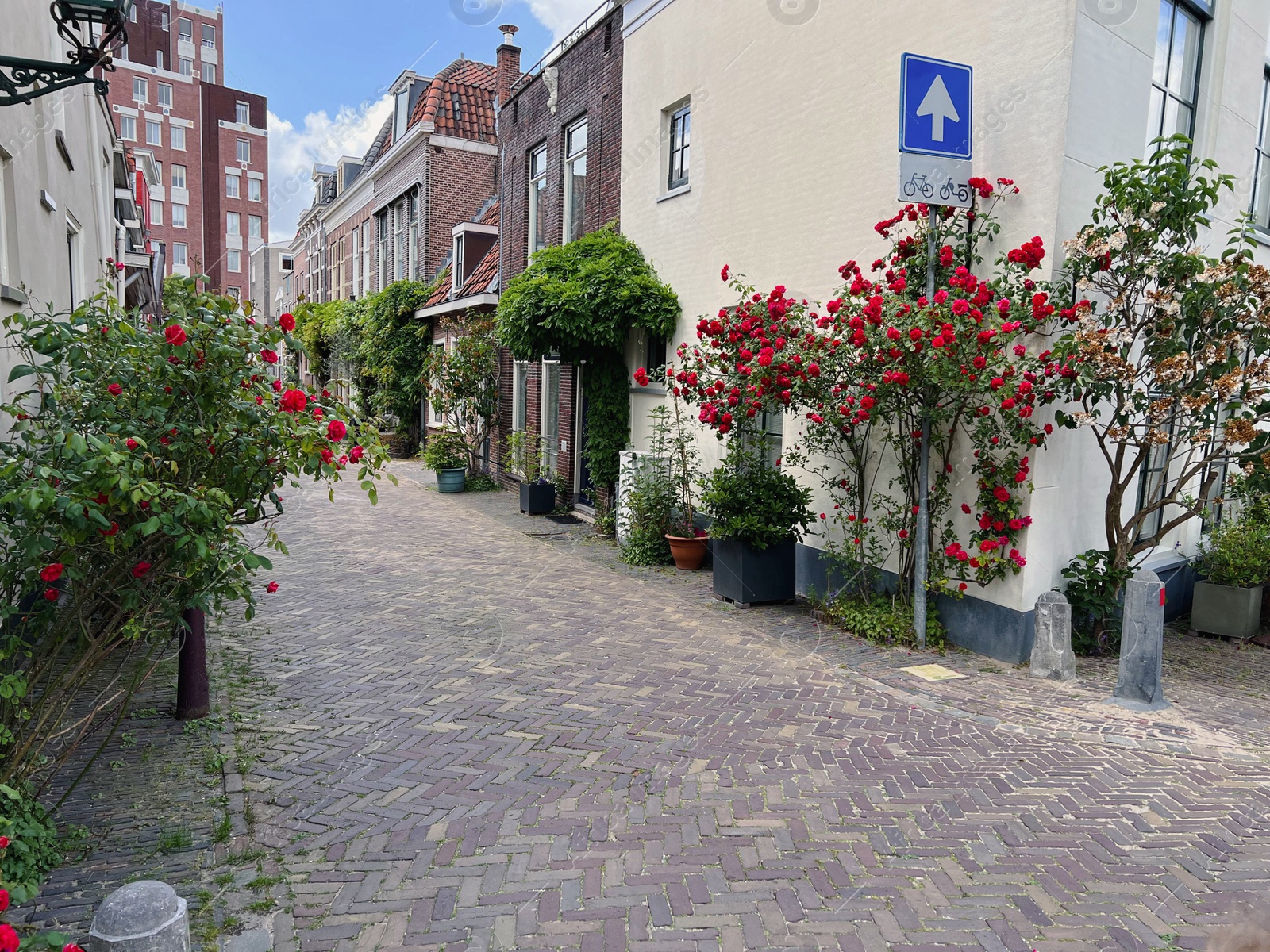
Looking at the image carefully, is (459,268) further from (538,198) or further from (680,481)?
(680,481)

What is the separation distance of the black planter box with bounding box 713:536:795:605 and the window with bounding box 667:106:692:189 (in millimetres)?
5017

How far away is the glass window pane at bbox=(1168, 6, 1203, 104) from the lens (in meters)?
7.19

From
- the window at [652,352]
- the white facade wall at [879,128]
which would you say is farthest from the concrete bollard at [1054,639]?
the window at [652,352]

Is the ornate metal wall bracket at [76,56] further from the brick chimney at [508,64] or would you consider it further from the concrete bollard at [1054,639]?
the brick chimney at [508,64]

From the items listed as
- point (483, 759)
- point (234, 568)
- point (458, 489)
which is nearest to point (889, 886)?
point (483, 759)

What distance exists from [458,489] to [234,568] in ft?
42.8

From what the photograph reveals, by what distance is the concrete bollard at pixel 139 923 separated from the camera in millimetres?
2490

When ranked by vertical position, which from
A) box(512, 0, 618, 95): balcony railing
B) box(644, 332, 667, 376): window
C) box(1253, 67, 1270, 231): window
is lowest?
box(644, 332, 667, 376): window

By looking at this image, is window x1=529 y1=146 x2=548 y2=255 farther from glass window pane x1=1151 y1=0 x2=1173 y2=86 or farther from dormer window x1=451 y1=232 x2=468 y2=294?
glass window pane x1=1151 y1=0 x2=1173 y2=86

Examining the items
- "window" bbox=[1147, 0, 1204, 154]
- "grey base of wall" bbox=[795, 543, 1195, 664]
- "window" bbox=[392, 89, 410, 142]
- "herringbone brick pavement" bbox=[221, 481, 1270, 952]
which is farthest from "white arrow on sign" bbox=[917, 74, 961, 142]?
"window" bbox=[392, 89, 410, 142]

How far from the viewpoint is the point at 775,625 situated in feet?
24.8

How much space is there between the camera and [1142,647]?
5637mm

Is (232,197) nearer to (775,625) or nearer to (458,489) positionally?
(458,489)

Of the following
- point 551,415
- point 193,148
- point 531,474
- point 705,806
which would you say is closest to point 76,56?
point 705,806
